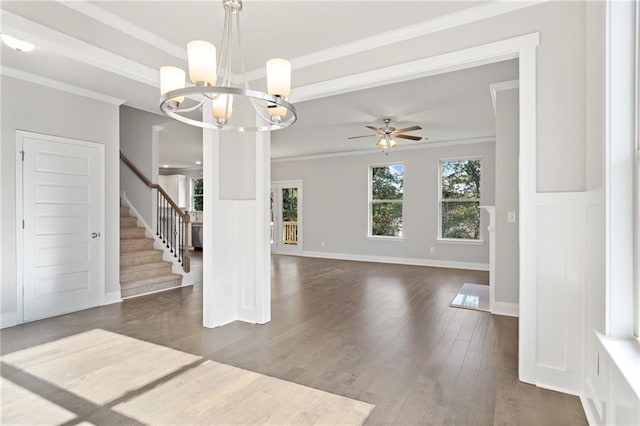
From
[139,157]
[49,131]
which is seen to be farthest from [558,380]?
[139,157]

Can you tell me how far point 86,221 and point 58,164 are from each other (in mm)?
744

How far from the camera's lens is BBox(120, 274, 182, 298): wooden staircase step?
4893 mm

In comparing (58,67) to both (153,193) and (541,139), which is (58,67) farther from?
(541,139)

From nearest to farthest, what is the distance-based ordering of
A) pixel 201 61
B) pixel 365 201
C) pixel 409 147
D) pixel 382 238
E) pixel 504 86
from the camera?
pixel 201 61
pixel 504 86
pixel 409 147
pixel 382 238
pixel 365 201

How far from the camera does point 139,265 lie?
17.8 ft

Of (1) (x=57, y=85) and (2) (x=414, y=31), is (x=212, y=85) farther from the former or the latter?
(1) (x=57, y=85)

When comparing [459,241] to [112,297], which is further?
[459,241]

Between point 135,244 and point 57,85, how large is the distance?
258 cm

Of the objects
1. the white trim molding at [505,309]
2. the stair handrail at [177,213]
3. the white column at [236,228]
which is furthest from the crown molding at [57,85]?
the white trim molding at [505,309]

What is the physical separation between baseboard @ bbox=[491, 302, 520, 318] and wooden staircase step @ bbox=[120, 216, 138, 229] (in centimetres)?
564

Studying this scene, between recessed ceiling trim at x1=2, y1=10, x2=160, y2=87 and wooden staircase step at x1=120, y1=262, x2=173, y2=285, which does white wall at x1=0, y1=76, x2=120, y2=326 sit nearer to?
wooden staircase step at x1=120, y1=262, x2=173, y2=285

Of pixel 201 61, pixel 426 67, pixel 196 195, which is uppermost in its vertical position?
pixel 426 67

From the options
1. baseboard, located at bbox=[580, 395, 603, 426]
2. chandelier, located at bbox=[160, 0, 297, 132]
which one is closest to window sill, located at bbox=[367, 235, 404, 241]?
baseboard, located at bbox=[580, 395, 603, 426]

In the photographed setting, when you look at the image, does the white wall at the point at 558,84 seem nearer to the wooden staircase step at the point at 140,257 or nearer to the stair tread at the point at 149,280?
the stair tread at the point at 149,280
